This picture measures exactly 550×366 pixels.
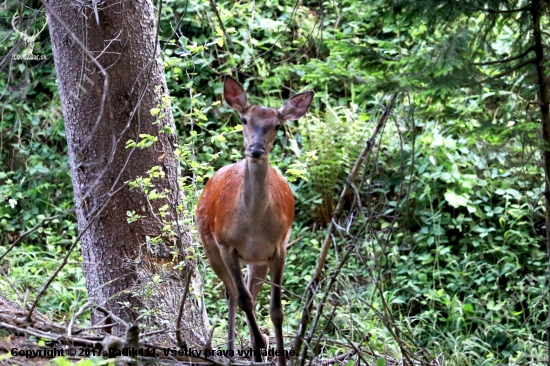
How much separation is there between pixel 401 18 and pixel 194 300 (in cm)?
353

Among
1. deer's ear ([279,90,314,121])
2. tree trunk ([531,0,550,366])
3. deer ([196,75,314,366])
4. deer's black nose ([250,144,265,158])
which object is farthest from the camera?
deer's ear ([279,90,314,121])

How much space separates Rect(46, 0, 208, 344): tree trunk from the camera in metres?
6.64

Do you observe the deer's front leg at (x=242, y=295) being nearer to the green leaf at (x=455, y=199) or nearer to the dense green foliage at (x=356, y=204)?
the dense green foliage at (x=356, y=204)

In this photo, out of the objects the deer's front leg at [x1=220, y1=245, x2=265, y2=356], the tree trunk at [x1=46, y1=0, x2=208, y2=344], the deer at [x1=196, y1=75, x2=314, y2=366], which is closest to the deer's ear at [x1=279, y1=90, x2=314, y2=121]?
the deer at [x1=196, y1=75, x2=314, y2=366]

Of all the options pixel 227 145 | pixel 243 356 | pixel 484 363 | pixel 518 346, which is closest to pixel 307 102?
pixel 243 356

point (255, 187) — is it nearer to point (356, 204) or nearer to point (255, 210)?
point (255, 210)

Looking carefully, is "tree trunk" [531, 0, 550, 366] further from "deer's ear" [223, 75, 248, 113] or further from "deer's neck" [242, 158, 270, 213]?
"deer's ear" [223, 75, 248, 113]

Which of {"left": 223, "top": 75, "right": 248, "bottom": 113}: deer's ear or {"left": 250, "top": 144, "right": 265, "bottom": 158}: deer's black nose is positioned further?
{"left": 223, "top": 75, "right": 248, "bottom": 113}: deer's ear

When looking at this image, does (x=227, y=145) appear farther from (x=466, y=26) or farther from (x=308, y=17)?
(x=466, y=26)

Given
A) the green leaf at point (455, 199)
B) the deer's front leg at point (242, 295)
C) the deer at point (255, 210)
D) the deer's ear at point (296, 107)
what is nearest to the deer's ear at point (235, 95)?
the deer at point (255, 210)

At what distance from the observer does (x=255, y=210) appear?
560 centimetres

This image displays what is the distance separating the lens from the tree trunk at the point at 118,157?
664cm

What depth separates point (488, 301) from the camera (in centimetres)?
888

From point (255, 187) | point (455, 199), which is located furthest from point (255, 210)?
point (455, 199)
